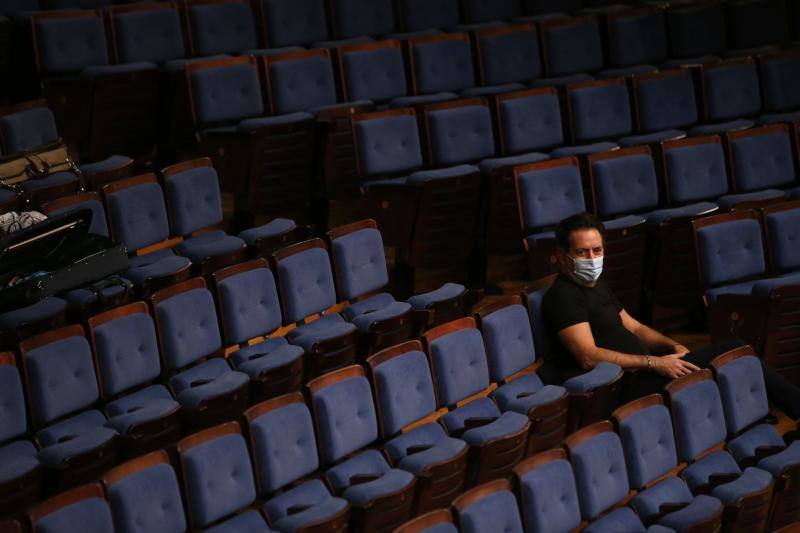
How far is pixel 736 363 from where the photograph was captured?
102 centimetres

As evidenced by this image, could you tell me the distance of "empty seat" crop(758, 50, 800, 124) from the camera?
1.56 metres

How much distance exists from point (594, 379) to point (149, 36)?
74cm

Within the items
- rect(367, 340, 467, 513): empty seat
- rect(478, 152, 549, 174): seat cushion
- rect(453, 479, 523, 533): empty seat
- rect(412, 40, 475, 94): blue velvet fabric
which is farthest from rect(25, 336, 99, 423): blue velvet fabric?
rect(412, 40, 475, 94): blue velvet fabric

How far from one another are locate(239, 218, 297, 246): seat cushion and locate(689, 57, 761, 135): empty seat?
59 centimetres

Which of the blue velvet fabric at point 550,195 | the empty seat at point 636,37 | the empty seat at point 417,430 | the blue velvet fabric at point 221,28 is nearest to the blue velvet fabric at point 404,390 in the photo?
the empty seat at point 417,430

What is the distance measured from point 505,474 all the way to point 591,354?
136 mm

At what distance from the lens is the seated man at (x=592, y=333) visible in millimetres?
1013

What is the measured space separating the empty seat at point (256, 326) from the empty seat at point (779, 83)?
78 cm

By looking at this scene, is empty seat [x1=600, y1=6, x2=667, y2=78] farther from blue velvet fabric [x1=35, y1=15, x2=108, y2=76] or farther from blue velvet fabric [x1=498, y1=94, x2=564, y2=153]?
blue velvet fabric [x1=35, y1=15, x2=108, y2=76]

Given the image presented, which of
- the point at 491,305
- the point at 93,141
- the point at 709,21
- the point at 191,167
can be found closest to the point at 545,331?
the point at 491,305

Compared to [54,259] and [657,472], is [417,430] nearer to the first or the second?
[657,472]

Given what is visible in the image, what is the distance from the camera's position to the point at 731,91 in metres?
1.54

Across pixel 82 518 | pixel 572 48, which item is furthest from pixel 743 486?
→ pixel 572 48

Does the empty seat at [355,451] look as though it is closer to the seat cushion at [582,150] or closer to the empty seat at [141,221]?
the empty seat at [141,221]
